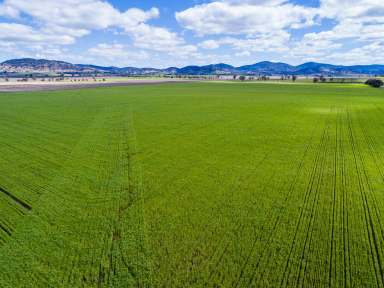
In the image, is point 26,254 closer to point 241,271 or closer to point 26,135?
point 241,271

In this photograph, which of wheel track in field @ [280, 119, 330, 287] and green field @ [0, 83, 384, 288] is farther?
green field @ [0, 83, 384, 288]

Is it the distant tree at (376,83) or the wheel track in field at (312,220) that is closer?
the wheel track in field at (312,220)

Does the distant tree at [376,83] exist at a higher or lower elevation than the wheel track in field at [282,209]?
higher

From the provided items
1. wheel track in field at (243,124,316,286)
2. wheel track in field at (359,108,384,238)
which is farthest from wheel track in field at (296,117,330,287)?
wheel track in field at (359,108,384,238)

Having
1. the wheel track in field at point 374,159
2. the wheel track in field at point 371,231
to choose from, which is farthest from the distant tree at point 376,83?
the wheel track in field at point 371,231

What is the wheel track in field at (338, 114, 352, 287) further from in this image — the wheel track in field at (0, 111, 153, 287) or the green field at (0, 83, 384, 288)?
the wheel track in field at (0, 111, 153, 287)

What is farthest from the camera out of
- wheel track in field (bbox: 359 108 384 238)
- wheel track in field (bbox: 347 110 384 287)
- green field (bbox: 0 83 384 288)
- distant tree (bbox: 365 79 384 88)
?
distant tree (bbox: 365 79 384 88)

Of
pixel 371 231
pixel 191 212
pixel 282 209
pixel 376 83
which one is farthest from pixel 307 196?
pixel 376 83

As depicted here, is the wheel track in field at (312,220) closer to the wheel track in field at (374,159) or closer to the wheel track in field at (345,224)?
the wheel track in field at (345,224)
